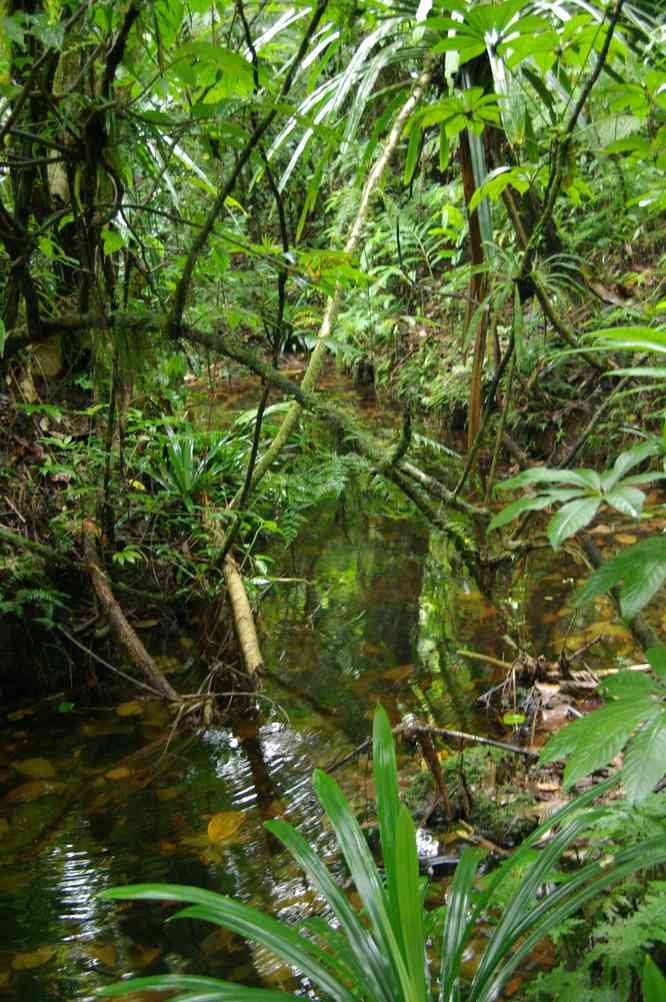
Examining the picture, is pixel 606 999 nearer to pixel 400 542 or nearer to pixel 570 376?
pixel 400 542

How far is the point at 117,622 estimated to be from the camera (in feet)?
9.64

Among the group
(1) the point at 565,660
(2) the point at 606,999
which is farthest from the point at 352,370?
(2) the point at 606,999

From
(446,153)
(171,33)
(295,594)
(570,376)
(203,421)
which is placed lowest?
(295,594)

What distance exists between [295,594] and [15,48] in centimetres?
264

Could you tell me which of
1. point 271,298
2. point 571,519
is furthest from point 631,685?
point 271,298

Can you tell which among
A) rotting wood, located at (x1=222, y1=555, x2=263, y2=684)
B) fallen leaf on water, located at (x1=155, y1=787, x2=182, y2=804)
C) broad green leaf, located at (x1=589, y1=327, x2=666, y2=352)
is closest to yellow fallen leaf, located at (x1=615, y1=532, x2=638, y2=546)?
rotting wood, located at (x1=222, y1=555, x2=263, y2=684)

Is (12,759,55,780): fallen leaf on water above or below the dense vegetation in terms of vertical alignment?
below

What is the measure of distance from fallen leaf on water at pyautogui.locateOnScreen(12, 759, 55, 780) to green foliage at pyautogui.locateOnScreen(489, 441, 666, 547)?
2167 mm

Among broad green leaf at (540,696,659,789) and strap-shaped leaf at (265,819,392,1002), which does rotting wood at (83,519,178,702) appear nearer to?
strap-shaped leaf at (265,819,392,1002)

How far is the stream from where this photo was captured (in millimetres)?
1946

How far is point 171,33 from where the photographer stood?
199 cm

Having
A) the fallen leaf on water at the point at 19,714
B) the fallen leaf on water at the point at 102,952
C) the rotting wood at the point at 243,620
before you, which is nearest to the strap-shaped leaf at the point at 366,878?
the fallen leaf on water at the point at 102,952

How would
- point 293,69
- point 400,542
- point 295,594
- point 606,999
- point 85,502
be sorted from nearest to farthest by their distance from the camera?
point 606,999
point 293,69
point 85,502
point 295,594
point 400,542

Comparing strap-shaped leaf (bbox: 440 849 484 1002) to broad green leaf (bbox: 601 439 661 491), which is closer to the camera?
broad green leaf (bbox: 601 439 661 491)
